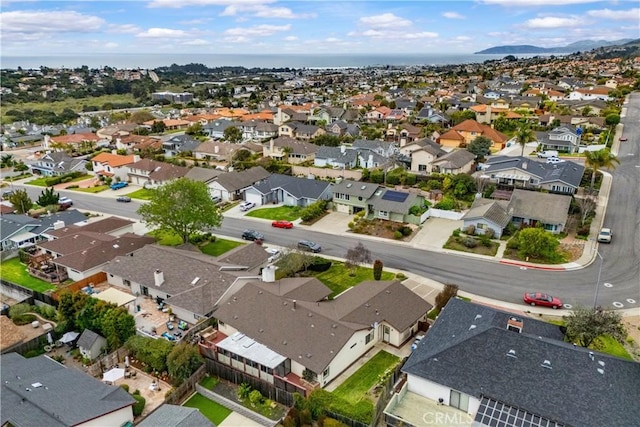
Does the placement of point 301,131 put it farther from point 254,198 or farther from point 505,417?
point 505,417

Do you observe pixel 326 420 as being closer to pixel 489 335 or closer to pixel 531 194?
pixel 489 335

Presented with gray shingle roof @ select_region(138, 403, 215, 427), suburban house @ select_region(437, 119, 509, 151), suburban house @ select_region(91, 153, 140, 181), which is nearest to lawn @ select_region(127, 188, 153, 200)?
suburban house @ select_region(91, 153, 140, 181)

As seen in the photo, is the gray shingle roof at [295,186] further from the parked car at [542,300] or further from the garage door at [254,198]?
the parked car at [542,300]

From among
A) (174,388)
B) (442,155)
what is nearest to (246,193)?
(442,155)

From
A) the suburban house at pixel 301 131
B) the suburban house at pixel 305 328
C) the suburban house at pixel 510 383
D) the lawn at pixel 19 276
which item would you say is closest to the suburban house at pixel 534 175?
the suburban house at pixel 305 328

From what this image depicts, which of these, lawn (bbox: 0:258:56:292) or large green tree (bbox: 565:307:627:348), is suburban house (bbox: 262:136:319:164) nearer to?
lawn (bbox: 0:258:56:292)
